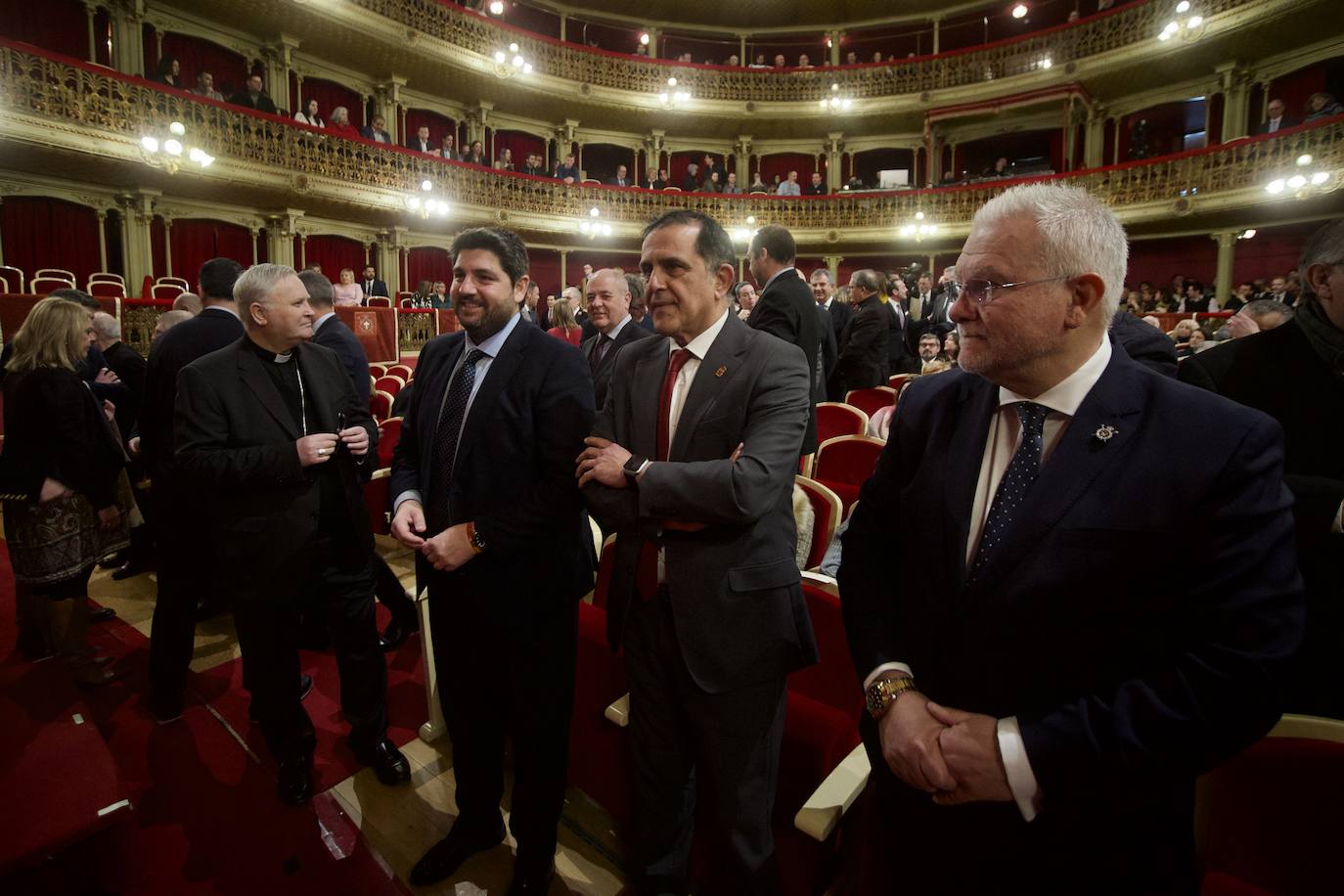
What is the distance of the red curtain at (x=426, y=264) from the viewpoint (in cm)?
1411

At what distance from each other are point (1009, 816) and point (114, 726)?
302cm

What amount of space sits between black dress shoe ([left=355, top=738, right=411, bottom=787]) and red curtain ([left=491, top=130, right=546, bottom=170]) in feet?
50.9

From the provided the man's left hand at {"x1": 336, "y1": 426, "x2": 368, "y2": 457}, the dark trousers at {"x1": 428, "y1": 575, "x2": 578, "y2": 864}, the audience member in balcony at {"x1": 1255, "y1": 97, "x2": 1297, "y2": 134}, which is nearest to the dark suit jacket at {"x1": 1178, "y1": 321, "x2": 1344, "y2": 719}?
the dark trousers at {"x1": 428, "y1": 575, "x2": 578, "y2": 864}

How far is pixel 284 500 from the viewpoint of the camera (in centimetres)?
200

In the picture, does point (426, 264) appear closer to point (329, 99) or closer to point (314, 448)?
point (329, 99)

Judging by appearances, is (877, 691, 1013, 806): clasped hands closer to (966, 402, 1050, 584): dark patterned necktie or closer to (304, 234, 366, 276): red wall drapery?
(966, 402, 1050, 584): dark patterned necktie

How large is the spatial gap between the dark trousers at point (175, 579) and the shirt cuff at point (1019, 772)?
2.67 m

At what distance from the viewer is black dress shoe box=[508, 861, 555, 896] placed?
170 centimetres

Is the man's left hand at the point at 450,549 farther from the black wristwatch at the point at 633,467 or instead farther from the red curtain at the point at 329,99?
the red curtain at the point at 329,99

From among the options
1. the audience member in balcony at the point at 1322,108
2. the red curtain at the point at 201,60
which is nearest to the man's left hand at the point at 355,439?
the red curtain at the point at 201,60

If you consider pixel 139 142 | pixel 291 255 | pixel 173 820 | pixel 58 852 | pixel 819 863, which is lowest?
pixel 173 820

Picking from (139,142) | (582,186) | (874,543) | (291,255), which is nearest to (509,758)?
(874,543)

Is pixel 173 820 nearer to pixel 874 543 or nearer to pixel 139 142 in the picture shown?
pixel 874 543

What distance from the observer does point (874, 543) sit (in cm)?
123
